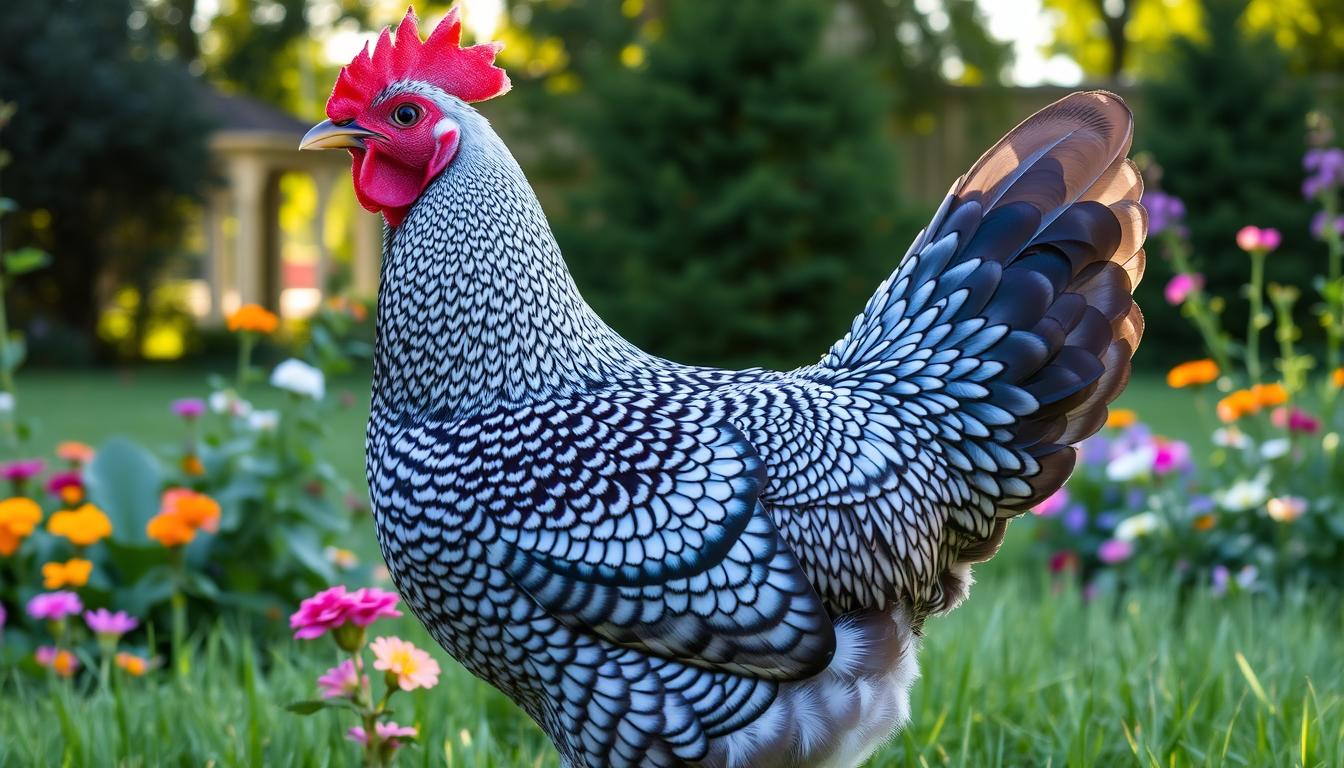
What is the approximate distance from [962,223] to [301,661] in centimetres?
231

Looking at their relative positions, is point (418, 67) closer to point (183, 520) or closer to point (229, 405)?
point (183, 520)

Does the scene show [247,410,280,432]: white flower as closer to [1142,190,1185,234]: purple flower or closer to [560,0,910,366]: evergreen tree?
[1142,190,1185,234]: purple flower

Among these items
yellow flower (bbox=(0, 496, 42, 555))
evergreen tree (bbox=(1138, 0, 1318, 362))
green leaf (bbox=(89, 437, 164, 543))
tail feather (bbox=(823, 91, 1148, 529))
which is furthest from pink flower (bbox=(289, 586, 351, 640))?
evergreen tree (bbox=(1138, 0, 1318, 362))

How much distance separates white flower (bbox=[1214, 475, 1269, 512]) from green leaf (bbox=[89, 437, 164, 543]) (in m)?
3.83

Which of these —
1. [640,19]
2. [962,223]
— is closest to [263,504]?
[962,223]

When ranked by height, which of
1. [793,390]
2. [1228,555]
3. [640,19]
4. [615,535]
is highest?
[640,19]

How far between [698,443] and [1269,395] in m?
3.29

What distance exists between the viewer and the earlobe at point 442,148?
2.17m

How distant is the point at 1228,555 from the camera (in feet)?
15.3

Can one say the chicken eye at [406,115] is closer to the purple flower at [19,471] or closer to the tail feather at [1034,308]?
the tail feather at [1034,308]

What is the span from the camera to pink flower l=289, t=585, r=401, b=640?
222 centimetres

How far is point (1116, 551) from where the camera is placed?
188 inches

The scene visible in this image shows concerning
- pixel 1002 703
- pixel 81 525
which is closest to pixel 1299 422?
pixel 1002 703

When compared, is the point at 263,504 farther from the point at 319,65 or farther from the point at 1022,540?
the point at 319,65
